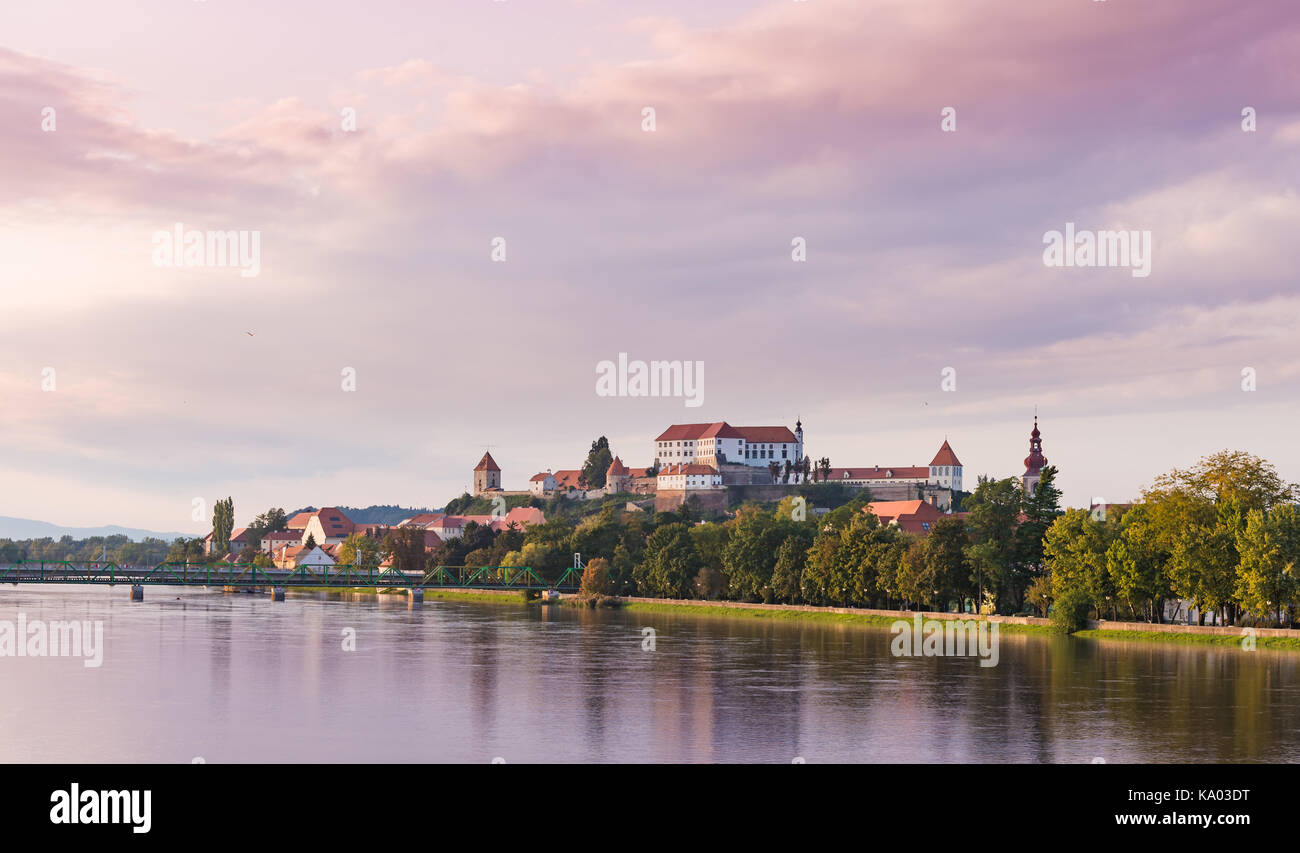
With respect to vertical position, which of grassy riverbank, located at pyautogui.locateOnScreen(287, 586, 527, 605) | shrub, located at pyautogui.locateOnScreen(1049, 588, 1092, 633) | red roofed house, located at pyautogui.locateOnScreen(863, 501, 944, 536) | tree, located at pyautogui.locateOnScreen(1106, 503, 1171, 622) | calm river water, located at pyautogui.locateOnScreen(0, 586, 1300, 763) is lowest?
grassy riverbank, located at pyautogui.locateOnScreen(287, 586, 527, 605)

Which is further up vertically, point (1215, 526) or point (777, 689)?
point (1215, 526)

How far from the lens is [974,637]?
3100 inches

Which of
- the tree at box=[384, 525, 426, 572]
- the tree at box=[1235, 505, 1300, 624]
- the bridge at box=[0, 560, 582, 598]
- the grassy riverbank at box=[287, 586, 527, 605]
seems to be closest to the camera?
the tree at box=[1235, 505, 1300, 624]

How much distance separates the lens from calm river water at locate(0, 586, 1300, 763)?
38.9 metres

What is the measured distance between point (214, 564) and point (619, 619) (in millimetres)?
95138

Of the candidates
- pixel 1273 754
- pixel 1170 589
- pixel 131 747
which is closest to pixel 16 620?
pixel 131 747

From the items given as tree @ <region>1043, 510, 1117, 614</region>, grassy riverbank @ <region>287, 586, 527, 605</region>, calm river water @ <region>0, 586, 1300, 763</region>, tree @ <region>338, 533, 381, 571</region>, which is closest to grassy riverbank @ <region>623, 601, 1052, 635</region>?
tree @ <region>1043, 510, 1117, 614</region>

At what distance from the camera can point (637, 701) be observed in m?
48.6

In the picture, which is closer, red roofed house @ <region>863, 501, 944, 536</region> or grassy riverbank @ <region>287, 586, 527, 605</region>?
grassy riverbank @ <region>287, 586, 527, 605</region>

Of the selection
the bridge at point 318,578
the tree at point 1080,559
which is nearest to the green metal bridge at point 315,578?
the bridge at point 318,578

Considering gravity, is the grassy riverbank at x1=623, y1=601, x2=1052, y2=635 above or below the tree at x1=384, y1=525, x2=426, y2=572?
below

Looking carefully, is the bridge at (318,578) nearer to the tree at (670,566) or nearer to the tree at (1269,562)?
the tree at (670,566)

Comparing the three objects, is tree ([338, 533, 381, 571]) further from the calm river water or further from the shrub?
the shrub
